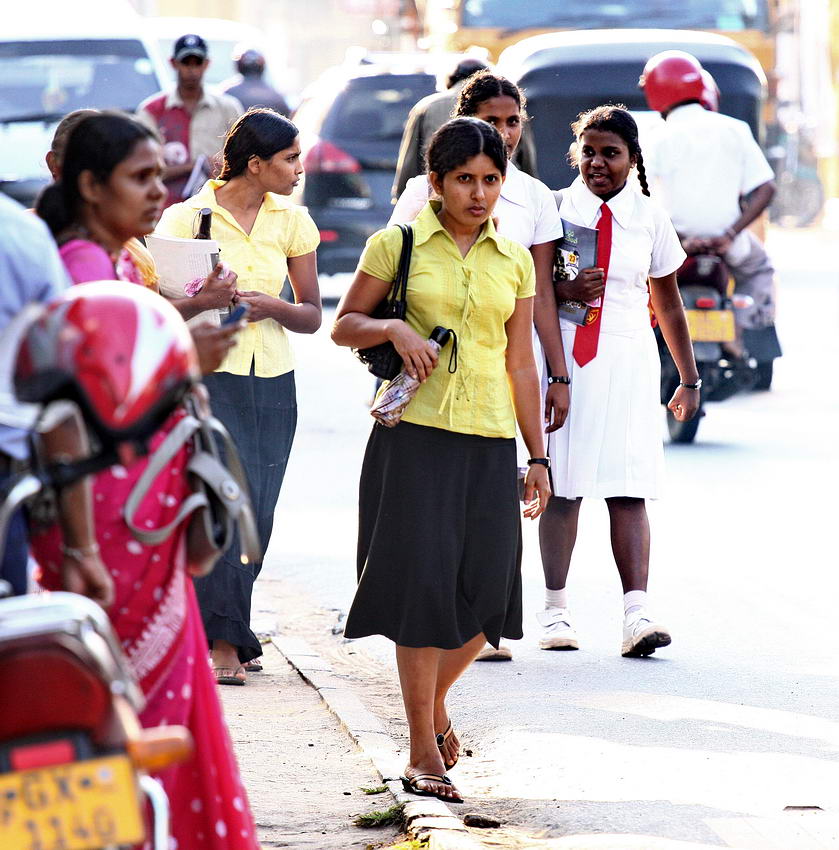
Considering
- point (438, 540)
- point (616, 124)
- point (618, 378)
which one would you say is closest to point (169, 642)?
point (438, 540)

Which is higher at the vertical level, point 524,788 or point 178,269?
point 178,269

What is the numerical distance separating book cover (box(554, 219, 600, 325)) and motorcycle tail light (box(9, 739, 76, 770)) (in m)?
4.07

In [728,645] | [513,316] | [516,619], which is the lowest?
[728,645]

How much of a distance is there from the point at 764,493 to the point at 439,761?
5184 millimetres

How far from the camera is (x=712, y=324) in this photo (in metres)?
11.6

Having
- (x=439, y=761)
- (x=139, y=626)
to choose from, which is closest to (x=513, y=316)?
(x=439, y=761)

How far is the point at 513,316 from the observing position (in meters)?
5.29

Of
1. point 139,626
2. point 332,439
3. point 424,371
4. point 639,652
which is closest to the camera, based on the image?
point 139,626

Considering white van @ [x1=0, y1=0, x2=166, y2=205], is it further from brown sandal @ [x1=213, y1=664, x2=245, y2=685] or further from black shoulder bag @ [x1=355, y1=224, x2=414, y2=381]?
black shoulder bag @ [x1=355, y1=224, x2=414, y2=381]

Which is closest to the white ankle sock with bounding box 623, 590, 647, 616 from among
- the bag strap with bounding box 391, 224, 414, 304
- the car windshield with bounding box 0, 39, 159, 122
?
the bag strap with bounding box 391, 224, 414, 304

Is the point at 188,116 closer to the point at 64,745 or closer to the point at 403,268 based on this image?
the point at 403,268

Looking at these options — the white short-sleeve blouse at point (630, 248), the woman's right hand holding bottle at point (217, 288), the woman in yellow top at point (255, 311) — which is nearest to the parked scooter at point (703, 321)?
the white short-sleeve blouse at point (630, 248)

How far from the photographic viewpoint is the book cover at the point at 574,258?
6.85 m

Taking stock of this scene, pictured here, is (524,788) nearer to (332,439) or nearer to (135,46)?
(332,439)
